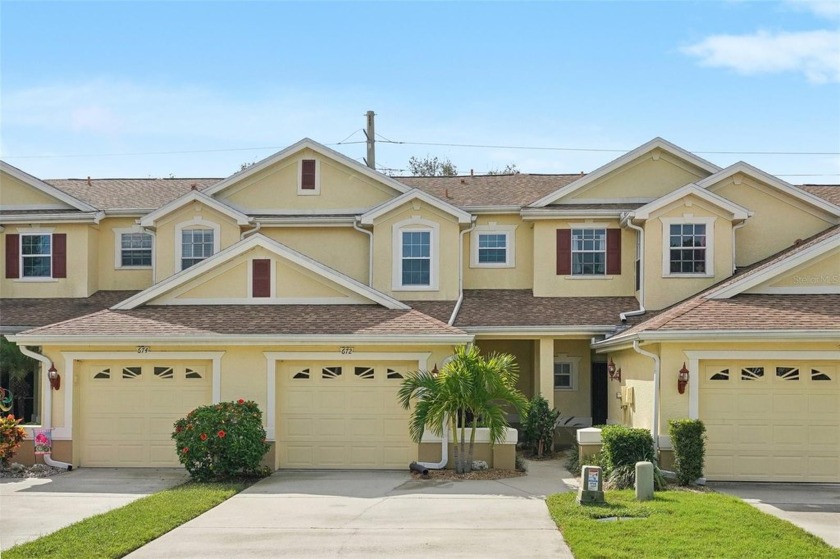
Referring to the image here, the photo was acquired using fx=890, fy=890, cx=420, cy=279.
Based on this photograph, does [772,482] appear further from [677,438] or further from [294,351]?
[294,351]

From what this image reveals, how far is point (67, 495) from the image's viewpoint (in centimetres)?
1448

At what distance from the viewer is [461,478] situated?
52.1 ft

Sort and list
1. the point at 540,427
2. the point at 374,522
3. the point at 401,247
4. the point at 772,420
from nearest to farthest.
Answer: the point at 374,522, the point at 772,420, the point at 540,427, the point at 401,247

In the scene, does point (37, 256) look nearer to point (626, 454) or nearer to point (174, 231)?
point (174, 231)

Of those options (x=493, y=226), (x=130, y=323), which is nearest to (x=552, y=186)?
(x=493, y=226)

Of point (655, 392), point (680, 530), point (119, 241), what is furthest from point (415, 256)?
point (680, 530)

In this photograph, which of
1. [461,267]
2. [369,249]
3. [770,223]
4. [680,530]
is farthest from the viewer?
[369,249]

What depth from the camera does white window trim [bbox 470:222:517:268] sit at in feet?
74.0

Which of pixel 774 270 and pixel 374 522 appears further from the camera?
pixel 774 270

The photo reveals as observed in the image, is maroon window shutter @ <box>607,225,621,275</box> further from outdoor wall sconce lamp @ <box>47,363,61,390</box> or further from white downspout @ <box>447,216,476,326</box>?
outdoor wall sconce lamp @ <box>47,363,61,390</box>

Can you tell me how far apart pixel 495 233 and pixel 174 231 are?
8080 millimetres

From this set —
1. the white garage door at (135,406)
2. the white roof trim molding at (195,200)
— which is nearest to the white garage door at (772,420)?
the white garage door at (135,406)

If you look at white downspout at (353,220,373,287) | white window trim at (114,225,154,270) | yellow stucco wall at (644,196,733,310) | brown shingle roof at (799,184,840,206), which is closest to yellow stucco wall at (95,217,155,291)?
white window trim at (114,225,154,270)

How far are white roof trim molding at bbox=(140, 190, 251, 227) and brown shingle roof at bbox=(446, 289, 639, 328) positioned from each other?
5897 mm
